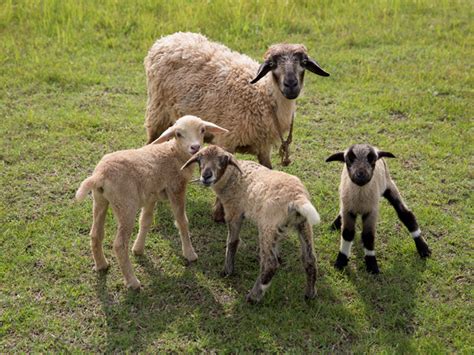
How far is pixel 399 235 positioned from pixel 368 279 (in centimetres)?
89

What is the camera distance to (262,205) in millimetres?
5277

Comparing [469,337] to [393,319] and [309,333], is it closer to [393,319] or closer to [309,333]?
[393,319]

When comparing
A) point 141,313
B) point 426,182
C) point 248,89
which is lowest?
point 141,313

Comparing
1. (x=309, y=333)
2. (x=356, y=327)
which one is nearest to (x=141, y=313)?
(x=309, y=333)

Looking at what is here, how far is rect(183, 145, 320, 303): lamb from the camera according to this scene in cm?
509

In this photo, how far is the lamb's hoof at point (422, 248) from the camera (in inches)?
240

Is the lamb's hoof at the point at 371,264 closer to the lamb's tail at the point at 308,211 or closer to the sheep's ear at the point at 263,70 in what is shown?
the lamb's tail at the point at 308,211

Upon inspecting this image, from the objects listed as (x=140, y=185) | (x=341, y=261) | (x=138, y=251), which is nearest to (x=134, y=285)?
(x=138, y=251)

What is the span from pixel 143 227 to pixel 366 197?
212 centimetres

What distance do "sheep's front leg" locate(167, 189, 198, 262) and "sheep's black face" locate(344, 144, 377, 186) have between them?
159cm

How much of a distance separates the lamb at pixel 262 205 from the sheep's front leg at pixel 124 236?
65 centimetres

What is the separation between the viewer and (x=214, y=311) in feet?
17.8

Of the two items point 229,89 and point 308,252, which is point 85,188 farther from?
point 229,89

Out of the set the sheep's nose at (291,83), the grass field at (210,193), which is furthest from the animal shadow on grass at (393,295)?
the sheep's nose at (291,83)
